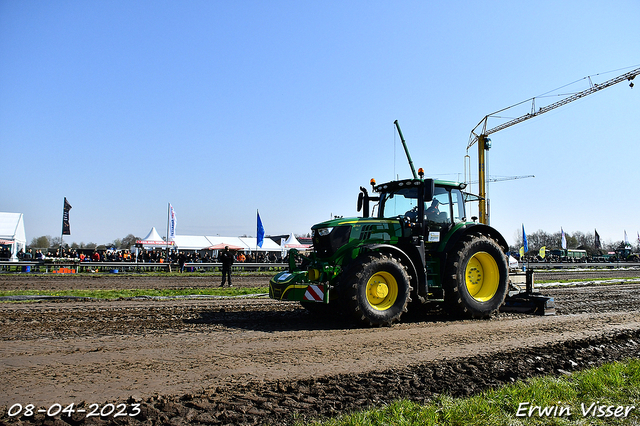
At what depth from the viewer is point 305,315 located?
8234 mm

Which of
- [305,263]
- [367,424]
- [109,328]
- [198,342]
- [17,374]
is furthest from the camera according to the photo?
[305,263]

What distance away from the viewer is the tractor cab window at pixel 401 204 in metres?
8.12

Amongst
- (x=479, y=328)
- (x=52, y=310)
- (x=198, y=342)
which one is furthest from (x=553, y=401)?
(x=52, y=310)

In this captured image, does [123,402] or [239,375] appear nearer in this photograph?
[123,402]

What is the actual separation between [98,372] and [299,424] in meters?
2.26

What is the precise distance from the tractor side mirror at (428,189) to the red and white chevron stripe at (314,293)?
7.96 ft

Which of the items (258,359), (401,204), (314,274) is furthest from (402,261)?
(258,359)

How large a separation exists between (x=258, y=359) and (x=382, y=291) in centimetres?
277

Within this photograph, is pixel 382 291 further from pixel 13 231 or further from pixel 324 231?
pixel 13 231

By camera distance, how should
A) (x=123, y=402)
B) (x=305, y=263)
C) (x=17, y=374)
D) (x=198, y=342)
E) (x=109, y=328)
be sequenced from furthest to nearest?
(x=305, y=263) → (x=109, y=328) → (x=198, y=342) → (x=17, y=374) → (x=123, y=402)

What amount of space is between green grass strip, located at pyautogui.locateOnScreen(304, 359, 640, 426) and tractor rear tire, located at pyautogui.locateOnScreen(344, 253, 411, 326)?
2.89m

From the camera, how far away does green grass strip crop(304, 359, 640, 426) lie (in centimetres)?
328

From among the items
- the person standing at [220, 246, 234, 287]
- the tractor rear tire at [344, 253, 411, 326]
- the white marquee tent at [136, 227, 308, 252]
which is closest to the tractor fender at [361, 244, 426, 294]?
the tractor rear tire at [344, 253, 411, 326]

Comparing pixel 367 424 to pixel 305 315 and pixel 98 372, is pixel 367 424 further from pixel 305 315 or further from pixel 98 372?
pixel 305 315
